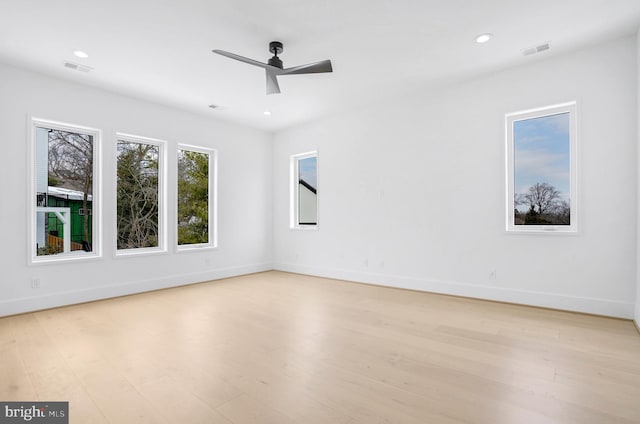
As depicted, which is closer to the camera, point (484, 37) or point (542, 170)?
point (484, 37)

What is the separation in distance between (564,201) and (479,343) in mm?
2228

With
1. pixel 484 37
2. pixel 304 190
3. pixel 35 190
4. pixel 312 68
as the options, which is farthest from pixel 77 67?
pixel 484 37

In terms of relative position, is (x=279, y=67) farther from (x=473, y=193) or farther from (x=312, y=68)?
(x=473, y=193)

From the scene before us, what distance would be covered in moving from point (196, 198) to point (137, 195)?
39.4 inches

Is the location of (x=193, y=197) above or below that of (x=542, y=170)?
below

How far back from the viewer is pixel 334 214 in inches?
238

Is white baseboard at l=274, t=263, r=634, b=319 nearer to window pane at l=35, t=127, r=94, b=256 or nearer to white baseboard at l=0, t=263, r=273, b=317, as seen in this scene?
white baseboard at l=0, t=263, r=273, b=317

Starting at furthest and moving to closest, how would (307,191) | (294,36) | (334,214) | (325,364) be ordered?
(307,191) < (334,214) < (294,36) < (325,364)

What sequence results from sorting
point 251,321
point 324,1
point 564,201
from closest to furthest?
point 324,1
point 251,321
point 564,201

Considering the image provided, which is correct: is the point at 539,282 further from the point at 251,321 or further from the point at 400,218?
the point at 251,321

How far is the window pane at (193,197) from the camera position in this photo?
569cm

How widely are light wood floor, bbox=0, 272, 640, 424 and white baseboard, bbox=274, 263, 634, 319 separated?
0.15m

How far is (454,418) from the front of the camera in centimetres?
179

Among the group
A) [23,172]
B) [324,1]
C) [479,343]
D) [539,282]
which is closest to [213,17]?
[324,1]
